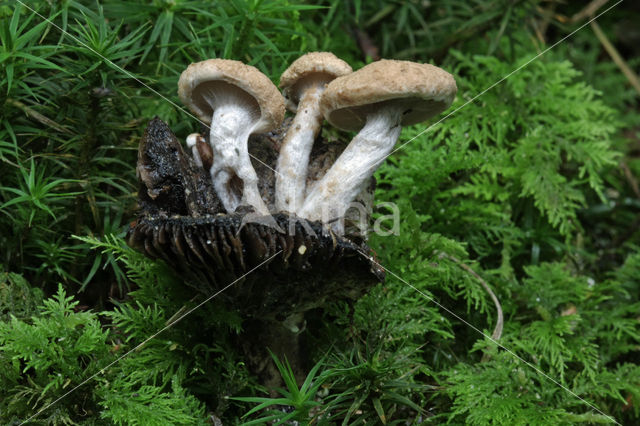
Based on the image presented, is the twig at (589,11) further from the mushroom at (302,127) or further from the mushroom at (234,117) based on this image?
the mushroom at (234,117)

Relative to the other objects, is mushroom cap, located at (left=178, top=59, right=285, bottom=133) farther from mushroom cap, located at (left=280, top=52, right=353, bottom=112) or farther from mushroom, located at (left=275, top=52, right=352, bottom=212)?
mushroom cap, located at (left=280, top=52, right=353, bottom=112)

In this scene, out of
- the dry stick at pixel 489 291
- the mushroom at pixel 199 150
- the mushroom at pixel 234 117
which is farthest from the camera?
the dry stick at pixel 489 291

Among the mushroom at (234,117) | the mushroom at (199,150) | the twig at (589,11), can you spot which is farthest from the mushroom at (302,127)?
the twig at (589,11)

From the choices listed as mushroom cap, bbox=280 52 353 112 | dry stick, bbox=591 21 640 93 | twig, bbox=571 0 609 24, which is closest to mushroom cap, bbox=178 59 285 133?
mushroom cap, bbox=280 52 353 112

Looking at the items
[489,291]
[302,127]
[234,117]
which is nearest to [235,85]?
[234,117]

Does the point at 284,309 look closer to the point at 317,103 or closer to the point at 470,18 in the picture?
the point at 317,103

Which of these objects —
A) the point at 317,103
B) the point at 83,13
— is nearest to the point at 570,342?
the point at 317,103
